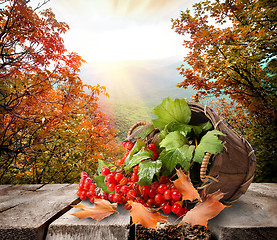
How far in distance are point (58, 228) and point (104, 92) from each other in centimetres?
292

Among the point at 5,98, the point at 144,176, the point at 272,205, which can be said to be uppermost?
the point at 5,98

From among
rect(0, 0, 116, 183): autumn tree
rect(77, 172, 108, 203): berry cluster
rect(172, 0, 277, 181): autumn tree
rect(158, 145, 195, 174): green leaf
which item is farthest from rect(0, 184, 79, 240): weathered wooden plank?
rect(172, 0, 277, 181): autumn tree

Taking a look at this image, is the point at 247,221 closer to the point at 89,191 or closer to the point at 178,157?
the point at 178,157

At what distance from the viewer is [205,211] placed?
765mm

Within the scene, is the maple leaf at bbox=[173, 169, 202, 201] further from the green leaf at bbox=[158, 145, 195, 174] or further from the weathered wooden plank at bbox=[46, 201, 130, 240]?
the weathered wooden plank at bbox=[46, 201, 130, 240]

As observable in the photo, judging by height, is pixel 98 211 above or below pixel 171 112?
below

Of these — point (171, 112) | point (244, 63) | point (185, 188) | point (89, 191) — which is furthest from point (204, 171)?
point (244, 63)

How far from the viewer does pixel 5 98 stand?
264 centimetres

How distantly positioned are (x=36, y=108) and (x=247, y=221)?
9.43 ft

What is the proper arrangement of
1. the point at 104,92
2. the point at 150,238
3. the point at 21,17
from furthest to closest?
the point at 104,92, the point at 21,17, the point at 150,238

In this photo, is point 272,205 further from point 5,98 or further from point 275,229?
point 5,98

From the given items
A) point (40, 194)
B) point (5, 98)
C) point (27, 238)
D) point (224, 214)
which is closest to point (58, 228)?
point (27, 238)

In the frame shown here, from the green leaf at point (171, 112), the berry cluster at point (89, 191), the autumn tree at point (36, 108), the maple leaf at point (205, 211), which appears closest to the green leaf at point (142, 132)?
the green leaf at point (171, 112)

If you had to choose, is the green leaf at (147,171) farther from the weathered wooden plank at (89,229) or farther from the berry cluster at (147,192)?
the weathered wooden plank at (89,229)
